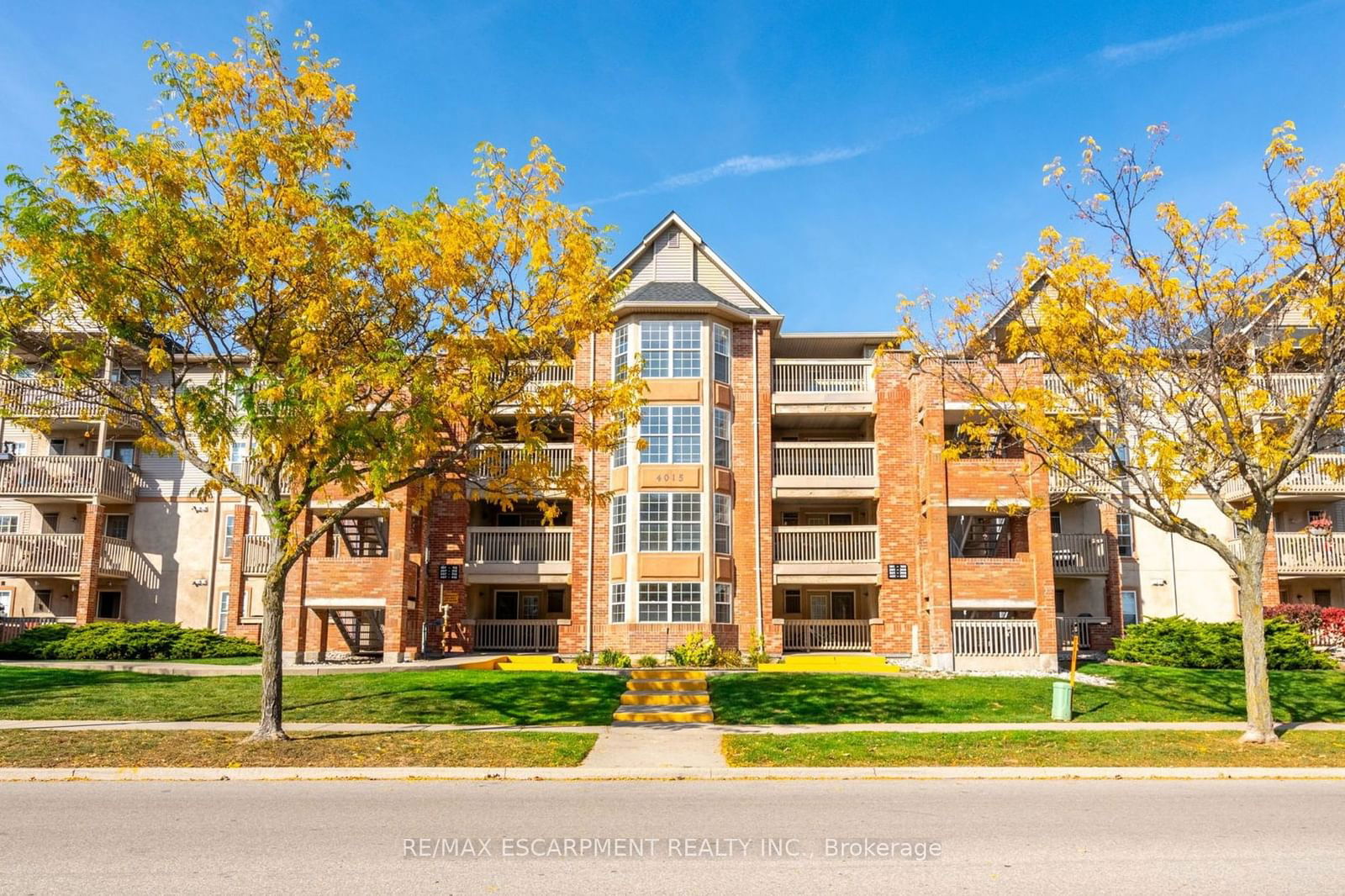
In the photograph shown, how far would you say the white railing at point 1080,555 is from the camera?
30.4 m

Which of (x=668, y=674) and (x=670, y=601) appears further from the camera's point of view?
(x=670, y=601)

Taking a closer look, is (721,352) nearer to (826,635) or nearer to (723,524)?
(723,524)

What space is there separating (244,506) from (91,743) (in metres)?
16.0

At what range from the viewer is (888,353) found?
3036 cm

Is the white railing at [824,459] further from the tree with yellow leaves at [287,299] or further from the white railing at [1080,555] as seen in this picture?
the tree with yellow leaves at [287,299]

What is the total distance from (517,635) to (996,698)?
1618cm

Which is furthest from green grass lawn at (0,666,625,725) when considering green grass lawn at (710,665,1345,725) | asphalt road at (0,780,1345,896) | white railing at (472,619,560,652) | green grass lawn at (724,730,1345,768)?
white railing at (472,619,560,652)

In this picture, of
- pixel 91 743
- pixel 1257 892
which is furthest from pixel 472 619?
pixel 1257 892

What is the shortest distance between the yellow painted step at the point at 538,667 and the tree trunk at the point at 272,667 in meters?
10.8

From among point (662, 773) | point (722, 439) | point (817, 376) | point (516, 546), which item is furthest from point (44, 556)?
point (662, 773)

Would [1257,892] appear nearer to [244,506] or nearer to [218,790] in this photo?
[218,790]

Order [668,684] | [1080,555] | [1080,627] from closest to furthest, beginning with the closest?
[668,684] < [1080,555] < [1080,627]

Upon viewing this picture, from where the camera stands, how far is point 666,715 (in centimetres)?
1816

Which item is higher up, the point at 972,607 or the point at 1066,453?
the point at 1066,453
